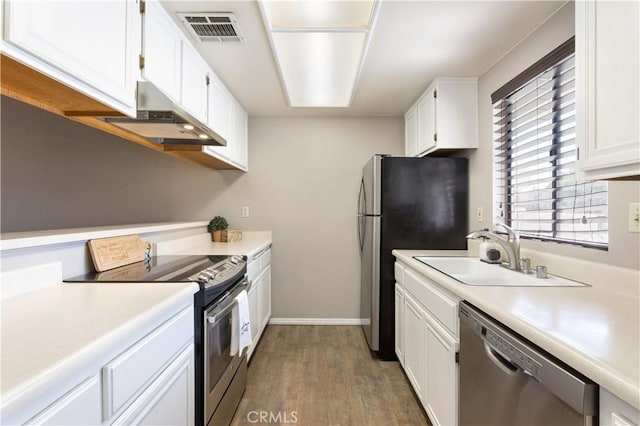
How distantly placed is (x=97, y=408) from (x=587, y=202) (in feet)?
6.64

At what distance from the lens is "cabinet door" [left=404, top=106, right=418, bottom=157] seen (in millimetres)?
2791

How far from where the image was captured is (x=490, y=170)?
2160 millimetres

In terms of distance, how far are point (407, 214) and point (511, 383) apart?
1.58 meters

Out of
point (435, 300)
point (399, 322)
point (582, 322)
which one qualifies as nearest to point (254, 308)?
point (399, 322)

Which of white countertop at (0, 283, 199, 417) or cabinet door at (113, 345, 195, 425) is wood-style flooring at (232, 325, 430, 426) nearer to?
cabinet door at (113, 345, 195, 425)

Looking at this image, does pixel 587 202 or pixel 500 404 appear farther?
pixel 587 202

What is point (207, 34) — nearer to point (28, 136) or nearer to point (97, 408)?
point (97, 408)

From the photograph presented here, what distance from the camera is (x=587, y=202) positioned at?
141 centimetres

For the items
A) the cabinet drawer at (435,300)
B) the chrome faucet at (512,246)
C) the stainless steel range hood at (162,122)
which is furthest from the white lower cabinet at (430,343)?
the stainless steel range hood at (162,122)

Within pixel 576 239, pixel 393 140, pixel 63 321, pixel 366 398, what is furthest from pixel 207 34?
pixel 366 398

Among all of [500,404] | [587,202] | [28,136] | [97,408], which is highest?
[28,136]

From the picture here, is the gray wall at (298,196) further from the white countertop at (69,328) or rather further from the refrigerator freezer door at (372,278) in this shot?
the white countertop at (69,328)

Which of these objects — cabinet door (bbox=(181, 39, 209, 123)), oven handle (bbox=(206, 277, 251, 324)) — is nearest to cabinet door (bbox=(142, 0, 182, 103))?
cabinet door (bbox=(181, 39, 209, 123))

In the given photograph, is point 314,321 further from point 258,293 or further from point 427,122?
point 427,122
